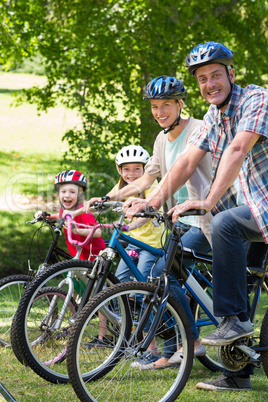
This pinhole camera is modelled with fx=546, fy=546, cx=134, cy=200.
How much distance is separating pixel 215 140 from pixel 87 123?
5616 mm

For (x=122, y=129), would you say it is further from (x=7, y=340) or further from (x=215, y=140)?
(x=215, y=140)

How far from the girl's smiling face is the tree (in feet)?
12.3

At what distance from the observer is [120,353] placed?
3494 millimetres

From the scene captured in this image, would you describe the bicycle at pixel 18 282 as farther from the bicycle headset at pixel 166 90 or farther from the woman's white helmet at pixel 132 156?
the bicycle headset at pixel 166 90

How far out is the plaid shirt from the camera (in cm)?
312

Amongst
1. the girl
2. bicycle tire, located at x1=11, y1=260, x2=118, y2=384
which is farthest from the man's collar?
the girl

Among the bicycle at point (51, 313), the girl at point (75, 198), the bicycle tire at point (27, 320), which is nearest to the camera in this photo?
the bicycle at point (51, 313)

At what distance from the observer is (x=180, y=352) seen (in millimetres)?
3295

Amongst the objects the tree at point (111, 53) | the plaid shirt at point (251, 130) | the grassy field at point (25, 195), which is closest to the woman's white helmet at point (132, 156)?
the plaid shirt at point (251, 130)

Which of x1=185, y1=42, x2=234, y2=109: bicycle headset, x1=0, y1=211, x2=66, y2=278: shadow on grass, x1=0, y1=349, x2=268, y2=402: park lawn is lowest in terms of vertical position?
x1=0, y1=349, x2=268, y2=402: park lawn

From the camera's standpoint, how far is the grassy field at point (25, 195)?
3602 millimetres

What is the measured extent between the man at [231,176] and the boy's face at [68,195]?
4.52ft

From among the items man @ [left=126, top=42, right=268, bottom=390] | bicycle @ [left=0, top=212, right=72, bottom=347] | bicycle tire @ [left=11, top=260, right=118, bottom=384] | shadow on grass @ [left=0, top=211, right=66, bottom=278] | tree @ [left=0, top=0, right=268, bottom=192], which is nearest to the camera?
man @ [left=126, top=42, right=268, bottom=390]

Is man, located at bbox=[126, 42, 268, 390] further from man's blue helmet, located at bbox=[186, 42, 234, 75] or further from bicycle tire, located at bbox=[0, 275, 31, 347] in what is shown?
bicycle tire, located at bbox=[0, 275, 31, 347]
